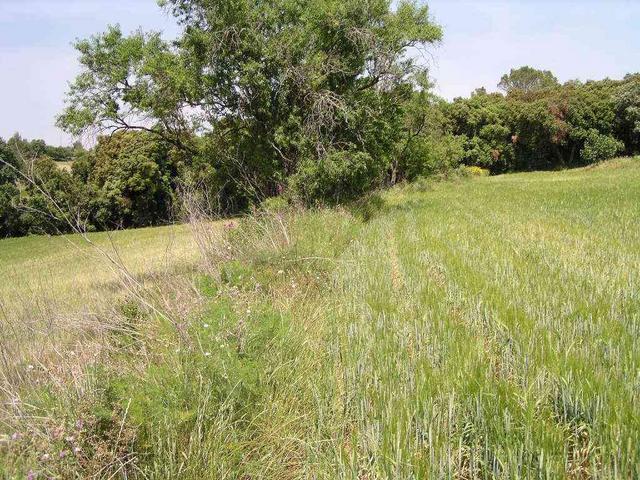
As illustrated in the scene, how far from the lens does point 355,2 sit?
Answer: 13.9m

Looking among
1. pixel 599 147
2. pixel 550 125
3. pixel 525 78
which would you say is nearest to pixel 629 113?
pixel 599 147

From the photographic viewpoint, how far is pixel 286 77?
42.9 ft

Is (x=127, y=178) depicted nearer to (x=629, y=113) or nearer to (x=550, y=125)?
(x=550, y=125)

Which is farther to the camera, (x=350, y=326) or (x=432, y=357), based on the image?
(x=350, y=326)

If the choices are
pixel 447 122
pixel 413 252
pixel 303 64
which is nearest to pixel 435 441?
pixel 413 252

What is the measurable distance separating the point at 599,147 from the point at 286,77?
3682 centimetres

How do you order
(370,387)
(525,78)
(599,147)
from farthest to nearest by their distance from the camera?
(525,78)
(599,147)
(370,387)

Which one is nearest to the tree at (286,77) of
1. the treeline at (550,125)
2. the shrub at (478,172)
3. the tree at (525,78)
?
the shrub at (478,172)

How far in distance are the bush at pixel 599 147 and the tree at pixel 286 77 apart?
100 feet

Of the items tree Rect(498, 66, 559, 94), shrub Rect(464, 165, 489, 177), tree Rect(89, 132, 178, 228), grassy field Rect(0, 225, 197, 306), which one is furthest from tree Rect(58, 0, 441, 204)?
tree Rect(498, 66, 559, 94)

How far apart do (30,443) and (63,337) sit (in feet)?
5.59

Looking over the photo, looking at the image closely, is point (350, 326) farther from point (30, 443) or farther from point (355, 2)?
point (355, 2)

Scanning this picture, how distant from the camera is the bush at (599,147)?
4050 centimetres

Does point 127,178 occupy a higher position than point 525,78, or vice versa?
point 525,78
